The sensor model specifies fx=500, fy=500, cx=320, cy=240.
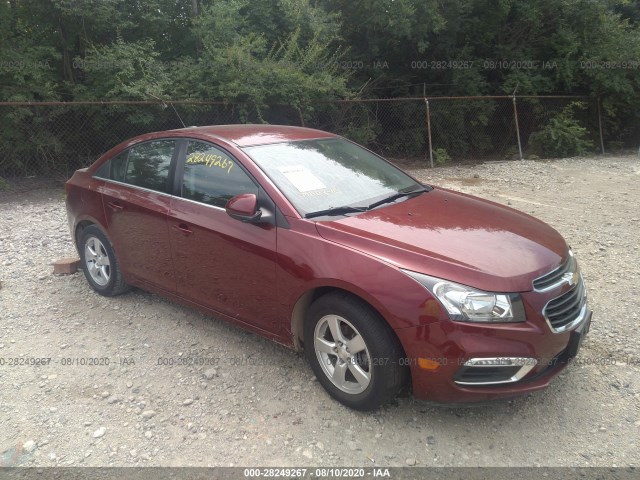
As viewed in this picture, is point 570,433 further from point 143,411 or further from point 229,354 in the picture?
point 143,411

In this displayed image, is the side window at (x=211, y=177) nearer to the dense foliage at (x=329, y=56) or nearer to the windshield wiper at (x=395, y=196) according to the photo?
the windshield wiper at (x=395, y=196)

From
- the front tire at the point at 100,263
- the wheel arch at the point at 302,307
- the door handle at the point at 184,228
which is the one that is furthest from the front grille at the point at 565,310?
the front tire at the point at 100,263

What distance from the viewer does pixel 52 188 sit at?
400 inches

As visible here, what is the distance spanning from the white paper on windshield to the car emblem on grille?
163cm

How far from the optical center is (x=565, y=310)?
2.88 metres

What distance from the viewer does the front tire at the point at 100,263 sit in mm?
4508

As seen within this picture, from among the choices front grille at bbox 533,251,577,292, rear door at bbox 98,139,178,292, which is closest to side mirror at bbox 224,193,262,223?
rear door at bbox 98,139,178,292

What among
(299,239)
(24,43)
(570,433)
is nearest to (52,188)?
(24,43)

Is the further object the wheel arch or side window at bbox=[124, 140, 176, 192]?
side window at bbox=[124, 140, 176, 192]

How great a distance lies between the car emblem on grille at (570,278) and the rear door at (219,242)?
1761 mm

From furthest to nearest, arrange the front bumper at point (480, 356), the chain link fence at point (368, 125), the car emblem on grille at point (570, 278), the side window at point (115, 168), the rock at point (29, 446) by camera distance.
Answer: the chain link fence at point (368, 125)
the side window at point (115, 168)
the car emblem on grille at point (570, 278)
the rock at point (29, 446)
the front bumper at point (480, 356)

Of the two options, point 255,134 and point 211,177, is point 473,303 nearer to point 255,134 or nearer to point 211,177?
point 211,177

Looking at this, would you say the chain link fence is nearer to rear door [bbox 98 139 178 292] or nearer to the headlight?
rear door [bbox 98 139 178 292]

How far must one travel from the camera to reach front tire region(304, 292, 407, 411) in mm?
2760
